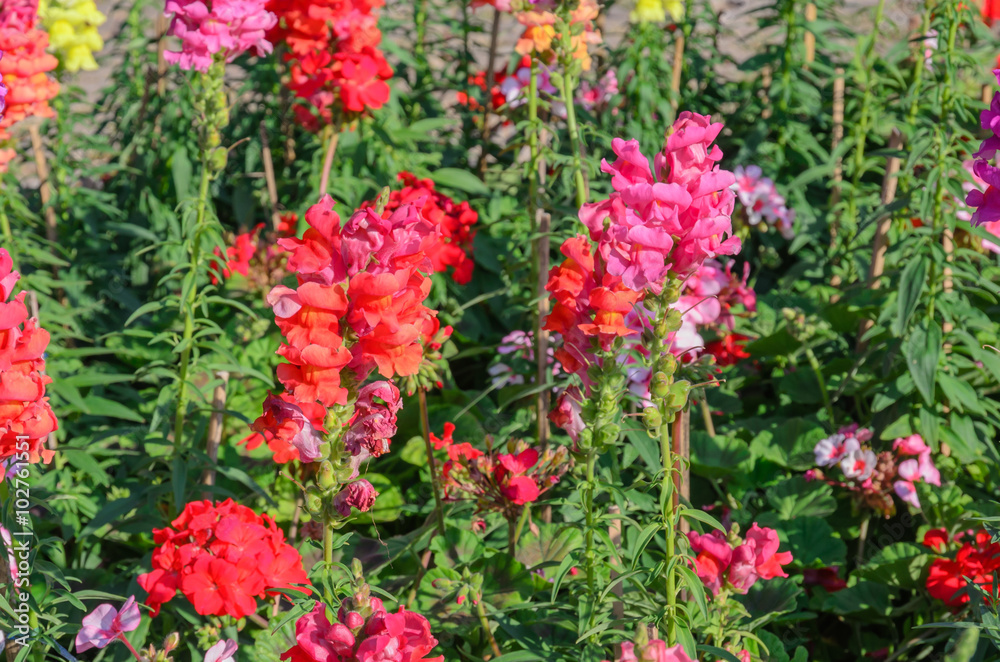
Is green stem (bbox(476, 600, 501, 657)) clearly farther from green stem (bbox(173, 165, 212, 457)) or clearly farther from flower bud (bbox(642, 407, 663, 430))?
green stem (bbox(173, 165, 212, 457))

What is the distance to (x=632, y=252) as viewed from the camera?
1.60 m

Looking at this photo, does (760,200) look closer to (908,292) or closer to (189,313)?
(908,292)

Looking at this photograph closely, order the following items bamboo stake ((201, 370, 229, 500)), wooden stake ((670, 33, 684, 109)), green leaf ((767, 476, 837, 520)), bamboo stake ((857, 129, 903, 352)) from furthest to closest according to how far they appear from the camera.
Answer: wooden stake ((670, 33, 684, 109)), bamboo stake ((857, 129, 903, 352)), green leaf ((767, 476, 837, 520)), bamboo stake ((201, 370, 229, 500))

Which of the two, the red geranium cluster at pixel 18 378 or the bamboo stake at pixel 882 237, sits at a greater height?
the red geranium cluster at pixel 18 378

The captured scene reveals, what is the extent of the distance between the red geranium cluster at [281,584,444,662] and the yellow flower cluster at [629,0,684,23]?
294 centimetres

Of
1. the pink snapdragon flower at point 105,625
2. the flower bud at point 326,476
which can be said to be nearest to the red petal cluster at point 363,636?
the flower bud at point 326,476

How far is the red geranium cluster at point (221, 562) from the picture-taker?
2006 mm

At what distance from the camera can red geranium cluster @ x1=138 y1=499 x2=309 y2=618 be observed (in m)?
2.01

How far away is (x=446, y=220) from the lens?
3111 mm

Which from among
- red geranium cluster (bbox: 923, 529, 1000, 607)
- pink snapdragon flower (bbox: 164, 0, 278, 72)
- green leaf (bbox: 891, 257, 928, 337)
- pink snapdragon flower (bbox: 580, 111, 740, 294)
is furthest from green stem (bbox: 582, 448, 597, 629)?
pink snapdragon flower (bbox: 164, 0, 278, 72)

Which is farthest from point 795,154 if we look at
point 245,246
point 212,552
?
point 212,552

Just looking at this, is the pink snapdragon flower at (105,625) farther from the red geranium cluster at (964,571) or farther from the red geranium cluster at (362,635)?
the red geranium cluster at (964,571)

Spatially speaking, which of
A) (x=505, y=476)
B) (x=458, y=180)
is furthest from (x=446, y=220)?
(x=505, y=476)

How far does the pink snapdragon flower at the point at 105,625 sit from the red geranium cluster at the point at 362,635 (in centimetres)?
44
